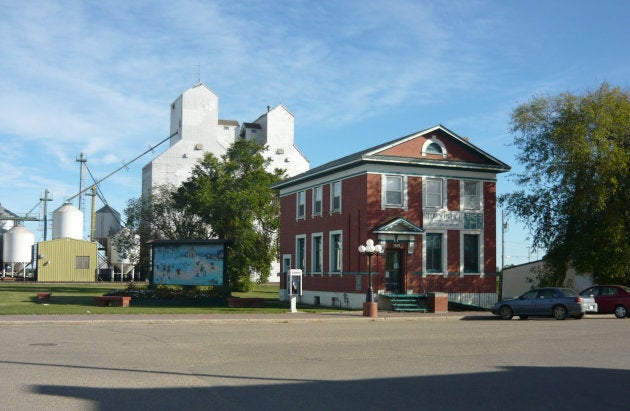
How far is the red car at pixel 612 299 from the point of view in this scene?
31716 millimetres

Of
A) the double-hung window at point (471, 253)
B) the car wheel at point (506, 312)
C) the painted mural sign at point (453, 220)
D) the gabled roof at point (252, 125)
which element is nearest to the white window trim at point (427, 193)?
the painted mural sign at point (453, 220)

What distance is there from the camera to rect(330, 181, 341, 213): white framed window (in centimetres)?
3812

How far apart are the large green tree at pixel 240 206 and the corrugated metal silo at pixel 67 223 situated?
119ft

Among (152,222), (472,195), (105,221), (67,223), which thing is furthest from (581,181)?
(105,221)

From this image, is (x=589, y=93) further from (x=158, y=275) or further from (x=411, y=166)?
(x=158, y=275)

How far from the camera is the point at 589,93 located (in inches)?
1447

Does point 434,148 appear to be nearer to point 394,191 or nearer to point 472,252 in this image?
point 394,191

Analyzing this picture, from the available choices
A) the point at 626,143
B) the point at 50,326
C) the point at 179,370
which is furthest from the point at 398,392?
the point at 626,143

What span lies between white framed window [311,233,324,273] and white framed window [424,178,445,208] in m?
6.91

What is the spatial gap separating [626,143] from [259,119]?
216 ft

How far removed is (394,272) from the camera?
3603 cm

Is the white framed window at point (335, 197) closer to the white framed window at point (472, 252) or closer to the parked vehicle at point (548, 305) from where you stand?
the white framed window at point (472, 252)

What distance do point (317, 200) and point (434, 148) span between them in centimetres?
779

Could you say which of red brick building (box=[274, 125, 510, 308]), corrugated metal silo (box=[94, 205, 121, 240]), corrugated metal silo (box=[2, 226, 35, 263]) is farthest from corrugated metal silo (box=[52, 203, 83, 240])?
red brick building (box=[274, 125, 510, 308])
